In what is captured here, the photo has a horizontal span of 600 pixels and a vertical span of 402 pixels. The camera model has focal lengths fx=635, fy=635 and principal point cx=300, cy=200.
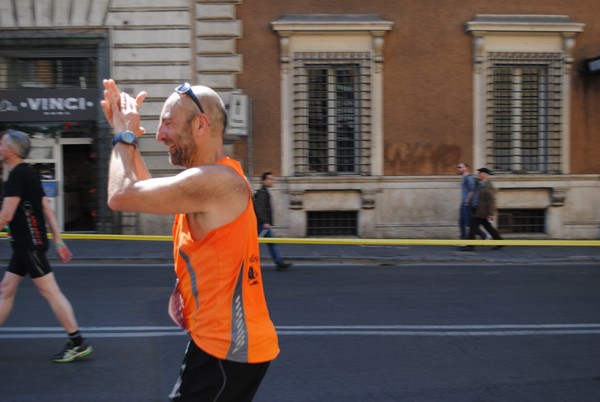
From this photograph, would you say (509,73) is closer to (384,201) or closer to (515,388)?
(384,201)

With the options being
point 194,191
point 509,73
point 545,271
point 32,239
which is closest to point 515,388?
point 194,191

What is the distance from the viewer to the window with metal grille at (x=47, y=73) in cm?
1462

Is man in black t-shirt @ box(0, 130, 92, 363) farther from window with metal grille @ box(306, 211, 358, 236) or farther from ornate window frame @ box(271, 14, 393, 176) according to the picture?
window with metal grille @ box(306, 211, 358, 236)

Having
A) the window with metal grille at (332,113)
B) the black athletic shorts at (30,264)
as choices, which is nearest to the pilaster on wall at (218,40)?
the window with metal grille at (332,113)

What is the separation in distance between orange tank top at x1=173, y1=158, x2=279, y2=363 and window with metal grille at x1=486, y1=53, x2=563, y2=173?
44.1 ft

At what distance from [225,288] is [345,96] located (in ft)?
42.7

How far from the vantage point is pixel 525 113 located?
15.3 metres

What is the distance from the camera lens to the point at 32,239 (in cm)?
508

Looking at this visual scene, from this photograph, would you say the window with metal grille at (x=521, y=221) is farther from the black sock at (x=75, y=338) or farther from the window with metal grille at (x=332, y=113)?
the black sock at (x=75, y=338)

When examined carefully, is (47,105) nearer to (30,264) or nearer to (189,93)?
(30,264)

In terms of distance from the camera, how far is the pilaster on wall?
14.1 meters

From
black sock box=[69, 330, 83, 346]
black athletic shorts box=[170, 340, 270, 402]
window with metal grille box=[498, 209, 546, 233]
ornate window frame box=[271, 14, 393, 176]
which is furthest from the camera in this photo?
window with metal grille box=[498, 209, 546, 233]

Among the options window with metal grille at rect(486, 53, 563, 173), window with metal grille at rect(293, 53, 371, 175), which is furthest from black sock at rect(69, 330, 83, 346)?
window with metal grille at rect(486, 53, 563, 173)

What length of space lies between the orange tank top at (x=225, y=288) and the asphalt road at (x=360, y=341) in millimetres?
2284
